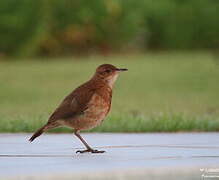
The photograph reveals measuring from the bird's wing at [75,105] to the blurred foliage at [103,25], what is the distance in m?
17.1

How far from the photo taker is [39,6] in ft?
81.7

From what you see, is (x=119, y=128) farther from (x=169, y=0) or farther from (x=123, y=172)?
(x=169, y=0)

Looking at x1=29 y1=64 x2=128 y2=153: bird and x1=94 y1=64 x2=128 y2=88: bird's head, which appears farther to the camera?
x1=94 y1=64 x2=128 y2=88: bird's head

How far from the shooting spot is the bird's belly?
7.07m

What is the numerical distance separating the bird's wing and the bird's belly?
36 millimetres

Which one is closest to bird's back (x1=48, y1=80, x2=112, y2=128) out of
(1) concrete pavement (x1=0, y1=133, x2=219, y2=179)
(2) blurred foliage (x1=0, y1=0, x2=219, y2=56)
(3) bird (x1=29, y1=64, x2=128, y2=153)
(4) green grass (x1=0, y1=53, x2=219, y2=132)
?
(3) bird (x1=29, y1=64, x2=128, y2=153)

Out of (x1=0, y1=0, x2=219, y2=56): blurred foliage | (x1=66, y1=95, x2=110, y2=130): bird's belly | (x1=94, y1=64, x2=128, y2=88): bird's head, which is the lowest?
(x1=66, y1=95, x2=110, y2=130): bird's belly

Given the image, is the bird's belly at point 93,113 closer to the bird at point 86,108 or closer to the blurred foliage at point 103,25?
the bird at point 86,108

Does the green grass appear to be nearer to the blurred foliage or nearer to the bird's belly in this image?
the blurred foliage

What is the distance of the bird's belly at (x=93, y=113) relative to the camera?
7070 millimetres

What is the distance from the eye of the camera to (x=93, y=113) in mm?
7070

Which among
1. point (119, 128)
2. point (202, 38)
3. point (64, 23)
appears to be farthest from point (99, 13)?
point (119, 128)

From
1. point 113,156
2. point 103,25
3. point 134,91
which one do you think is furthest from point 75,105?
point 103,25

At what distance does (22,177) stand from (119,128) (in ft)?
11.5
